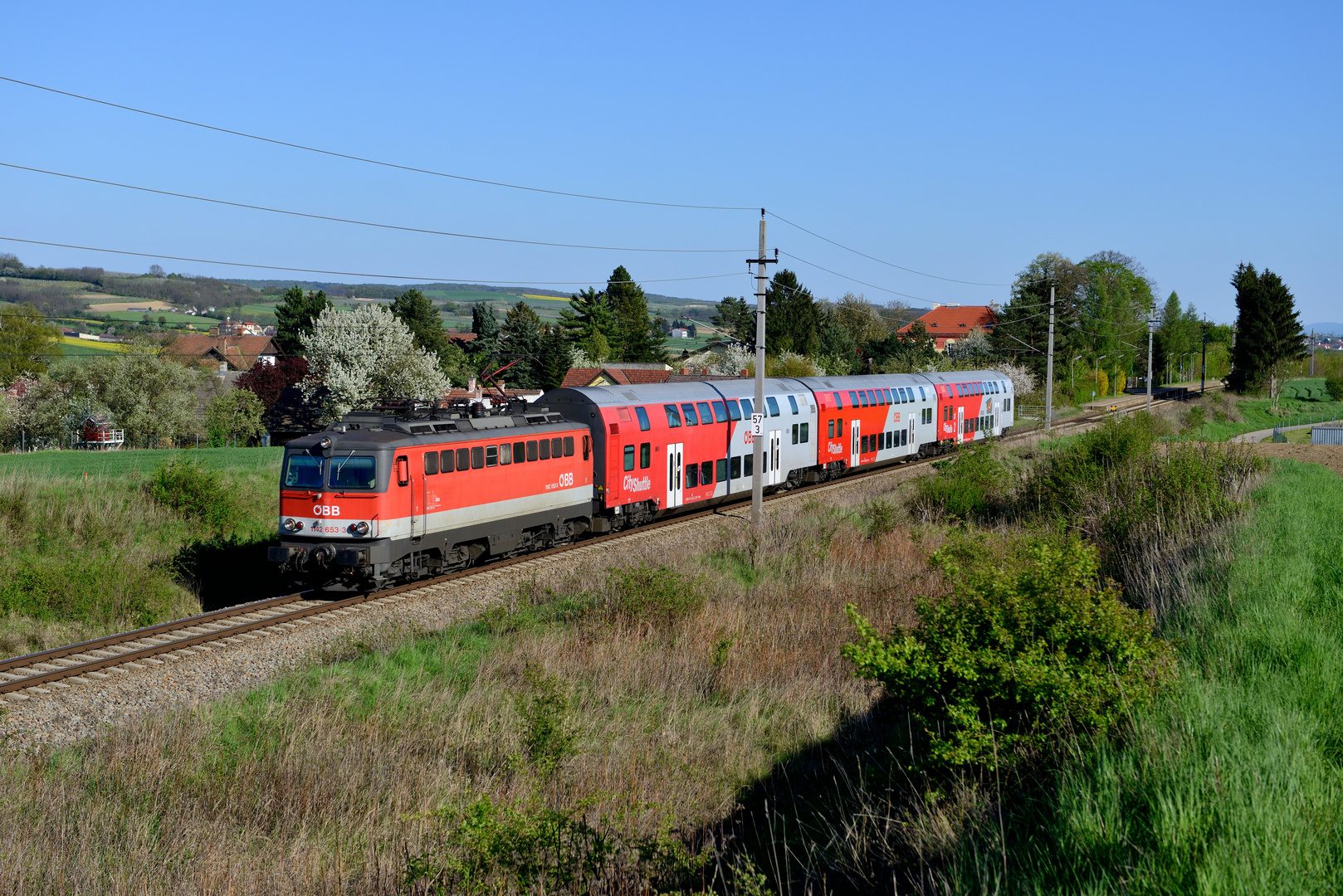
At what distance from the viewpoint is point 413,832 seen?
23.4 feet

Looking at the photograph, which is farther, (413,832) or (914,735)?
(914,735)

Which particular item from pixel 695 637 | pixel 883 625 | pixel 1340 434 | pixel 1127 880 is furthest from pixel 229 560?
pixel 1340 434

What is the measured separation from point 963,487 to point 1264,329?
227ft

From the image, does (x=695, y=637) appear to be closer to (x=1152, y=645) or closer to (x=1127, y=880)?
(x=1152, y=645)

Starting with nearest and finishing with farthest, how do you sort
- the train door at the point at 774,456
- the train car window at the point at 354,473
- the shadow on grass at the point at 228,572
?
the train car window at the point at 354,473 < the shadow on grass at the point at 228,572 < the train door at the point at 774,456

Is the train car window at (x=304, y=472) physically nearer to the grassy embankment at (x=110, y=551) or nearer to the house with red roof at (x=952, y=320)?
the grassy embankment at (x=110, y=551)

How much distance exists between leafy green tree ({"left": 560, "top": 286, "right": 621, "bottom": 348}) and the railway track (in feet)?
269

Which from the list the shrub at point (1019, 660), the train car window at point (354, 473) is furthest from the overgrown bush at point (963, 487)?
the shrub at point (1019, 660)

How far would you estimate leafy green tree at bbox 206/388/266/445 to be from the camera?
55844 millimetres

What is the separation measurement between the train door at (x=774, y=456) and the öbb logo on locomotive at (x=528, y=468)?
0.06m

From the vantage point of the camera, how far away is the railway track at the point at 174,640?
1308 cm

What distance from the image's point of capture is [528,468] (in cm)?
2034

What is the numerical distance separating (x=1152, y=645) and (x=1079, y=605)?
64cm

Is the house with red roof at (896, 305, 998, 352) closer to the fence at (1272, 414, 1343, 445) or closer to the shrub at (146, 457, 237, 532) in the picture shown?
the fence at (1272, 414, 1343, 445)
